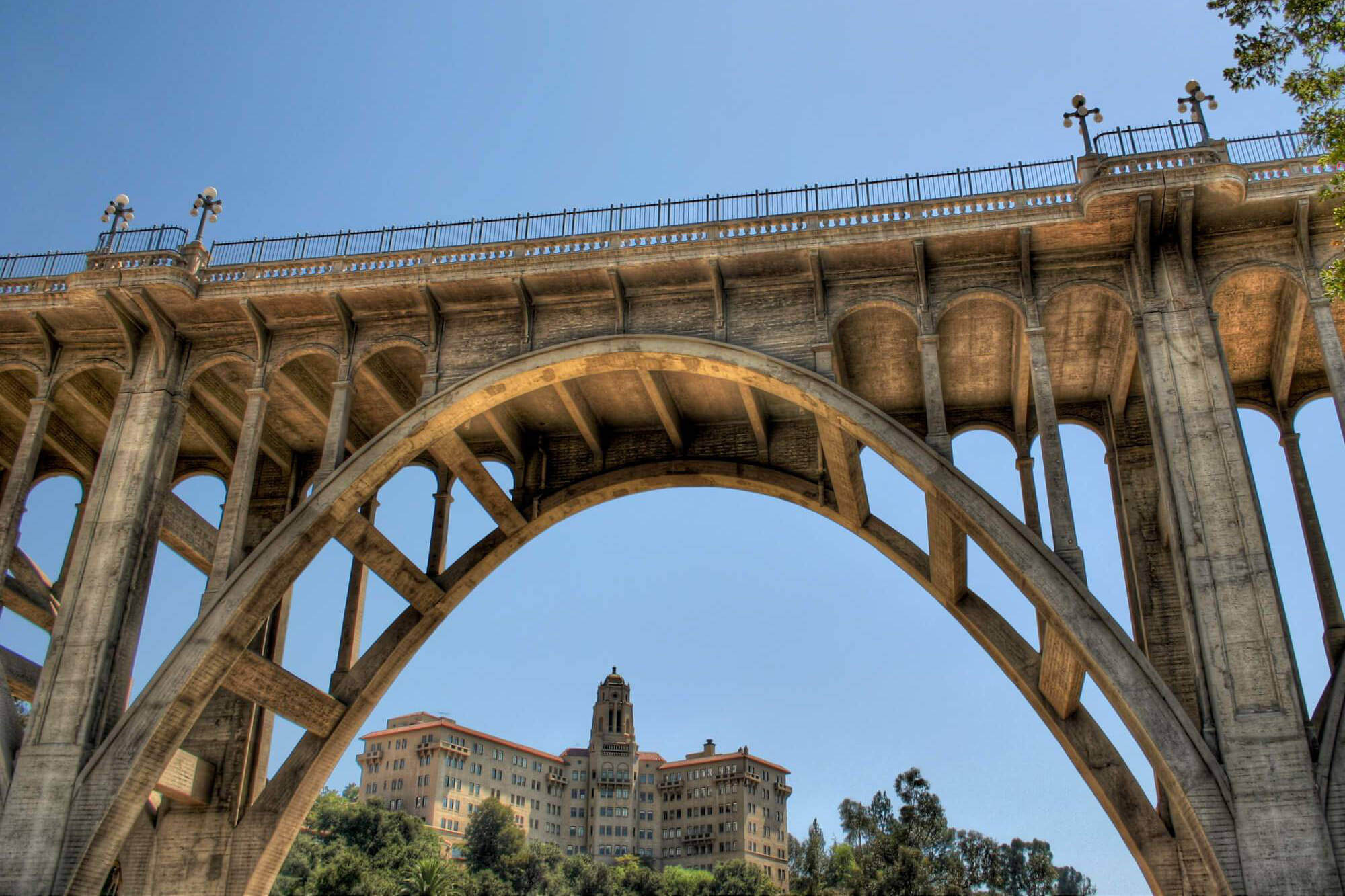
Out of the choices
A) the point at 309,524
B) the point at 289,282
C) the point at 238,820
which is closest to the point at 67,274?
the point at 289,282

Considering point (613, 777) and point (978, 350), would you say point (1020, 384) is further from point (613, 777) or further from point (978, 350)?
point (613, 777)

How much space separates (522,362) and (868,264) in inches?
298

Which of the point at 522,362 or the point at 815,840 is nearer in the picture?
the point at 522,362

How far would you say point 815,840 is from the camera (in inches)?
4380

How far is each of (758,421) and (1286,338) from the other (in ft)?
38.4

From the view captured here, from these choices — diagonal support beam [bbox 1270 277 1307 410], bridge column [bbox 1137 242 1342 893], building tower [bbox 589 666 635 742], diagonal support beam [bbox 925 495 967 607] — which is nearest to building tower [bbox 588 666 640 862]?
building tower [bbox 589 666 635 742]

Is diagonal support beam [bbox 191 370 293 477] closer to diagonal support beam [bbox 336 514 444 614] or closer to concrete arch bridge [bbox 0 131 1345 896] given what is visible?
concrete arch bridge [bbox 0 131 1345 896]

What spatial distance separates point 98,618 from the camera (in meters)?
22.2

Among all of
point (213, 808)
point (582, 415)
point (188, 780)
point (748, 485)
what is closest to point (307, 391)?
point (582, 415)

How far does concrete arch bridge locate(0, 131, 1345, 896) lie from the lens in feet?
61.2

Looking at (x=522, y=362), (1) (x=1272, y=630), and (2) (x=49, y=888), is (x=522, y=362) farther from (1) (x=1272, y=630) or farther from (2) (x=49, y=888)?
(1) (x=1272, y=630)

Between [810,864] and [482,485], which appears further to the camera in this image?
[810,864]

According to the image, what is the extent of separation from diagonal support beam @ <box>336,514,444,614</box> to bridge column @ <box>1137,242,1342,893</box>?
16.7 m

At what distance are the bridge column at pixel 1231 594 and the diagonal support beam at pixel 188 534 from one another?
21.2m
